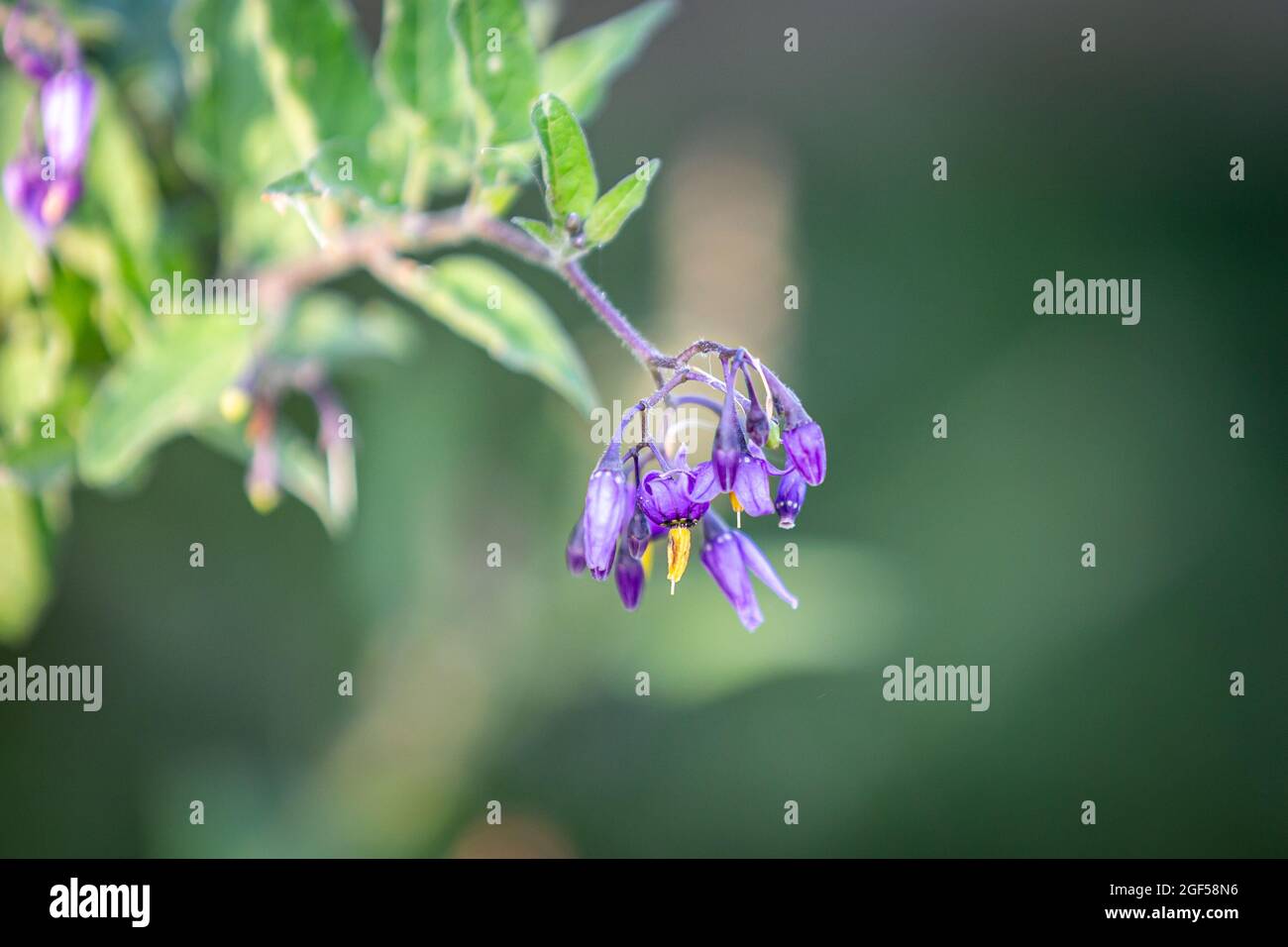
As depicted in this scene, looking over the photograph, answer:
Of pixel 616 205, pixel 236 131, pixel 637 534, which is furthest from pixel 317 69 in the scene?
pixel 637 534

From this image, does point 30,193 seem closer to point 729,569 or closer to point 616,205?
point 616,205

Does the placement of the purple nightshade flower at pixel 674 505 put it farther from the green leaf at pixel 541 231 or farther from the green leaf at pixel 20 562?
the green leaf at pixel 20 562

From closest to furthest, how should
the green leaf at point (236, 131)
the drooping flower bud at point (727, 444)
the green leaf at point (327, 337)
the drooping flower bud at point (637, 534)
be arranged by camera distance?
the drooping flower bud at point (727, 444) < the drooping flower bud at point (637, 534) < the green leaf at point (236, 131) < the green leaf at point (327, 337)

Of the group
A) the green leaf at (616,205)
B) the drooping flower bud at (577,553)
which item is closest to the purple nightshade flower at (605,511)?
the drooping flower bud at (577,553)

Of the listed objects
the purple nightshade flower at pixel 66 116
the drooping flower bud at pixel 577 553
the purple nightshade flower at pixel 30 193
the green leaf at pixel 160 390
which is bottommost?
the drooping flower bud at pixel 577 553

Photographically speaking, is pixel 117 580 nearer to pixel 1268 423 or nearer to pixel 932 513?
pixel 932 513

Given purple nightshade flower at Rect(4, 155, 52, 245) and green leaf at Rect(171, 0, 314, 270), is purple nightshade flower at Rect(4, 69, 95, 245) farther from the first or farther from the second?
green leaf at Rect(171, 0, 314, 270)
